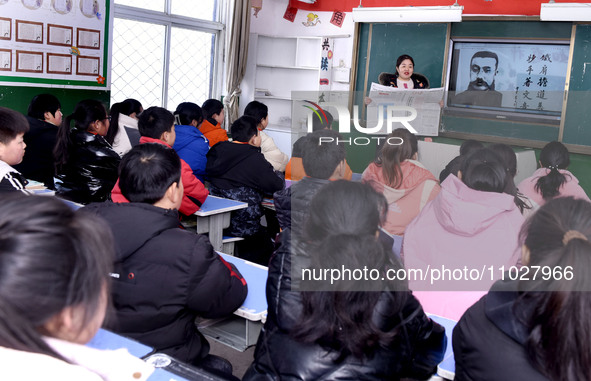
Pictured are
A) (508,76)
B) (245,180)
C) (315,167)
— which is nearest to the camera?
(315,167)

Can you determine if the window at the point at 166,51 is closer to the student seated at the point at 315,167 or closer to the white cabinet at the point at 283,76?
the white cabinet at the point at 283,76

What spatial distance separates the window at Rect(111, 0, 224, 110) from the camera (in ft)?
19.5

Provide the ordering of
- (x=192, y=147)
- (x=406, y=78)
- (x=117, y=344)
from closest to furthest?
(x=117, y=344), (x=192, y=147), (x=406, y=78)

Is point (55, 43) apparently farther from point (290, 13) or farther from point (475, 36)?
point (475, 36)

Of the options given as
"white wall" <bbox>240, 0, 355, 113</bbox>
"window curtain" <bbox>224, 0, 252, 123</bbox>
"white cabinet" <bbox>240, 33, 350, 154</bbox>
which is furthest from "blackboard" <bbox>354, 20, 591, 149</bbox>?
"window curtain" <bbox>224, 0, 252, 123</bbox>

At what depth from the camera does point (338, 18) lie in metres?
6.78

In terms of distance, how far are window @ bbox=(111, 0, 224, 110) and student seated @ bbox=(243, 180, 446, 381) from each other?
5032 mm

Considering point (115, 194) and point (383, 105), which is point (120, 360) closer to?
point (115, 194)

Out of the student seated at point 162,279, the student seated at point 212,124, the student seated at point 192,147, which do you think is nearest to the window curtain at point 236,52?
the student seated at point 212,124

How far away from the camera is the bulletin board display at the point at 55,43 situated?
4.67 meters

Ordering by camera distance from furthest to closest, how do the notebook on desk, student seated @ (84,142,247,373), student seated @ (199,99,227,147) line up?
student seated @ (199,99,227,147)
the notebook on desk
student seated @ (84,142,247,373)

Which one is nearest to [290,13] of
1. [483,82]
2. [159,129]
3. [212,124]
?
[483,82]

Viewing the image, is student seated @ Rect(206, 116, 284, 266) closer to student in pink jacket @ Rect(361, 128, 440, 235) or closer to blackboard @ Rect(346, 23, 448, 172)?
student in pink jacket @ Rect(361, 128, 440, 235)

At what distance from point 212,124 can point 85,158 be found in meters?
1.65
